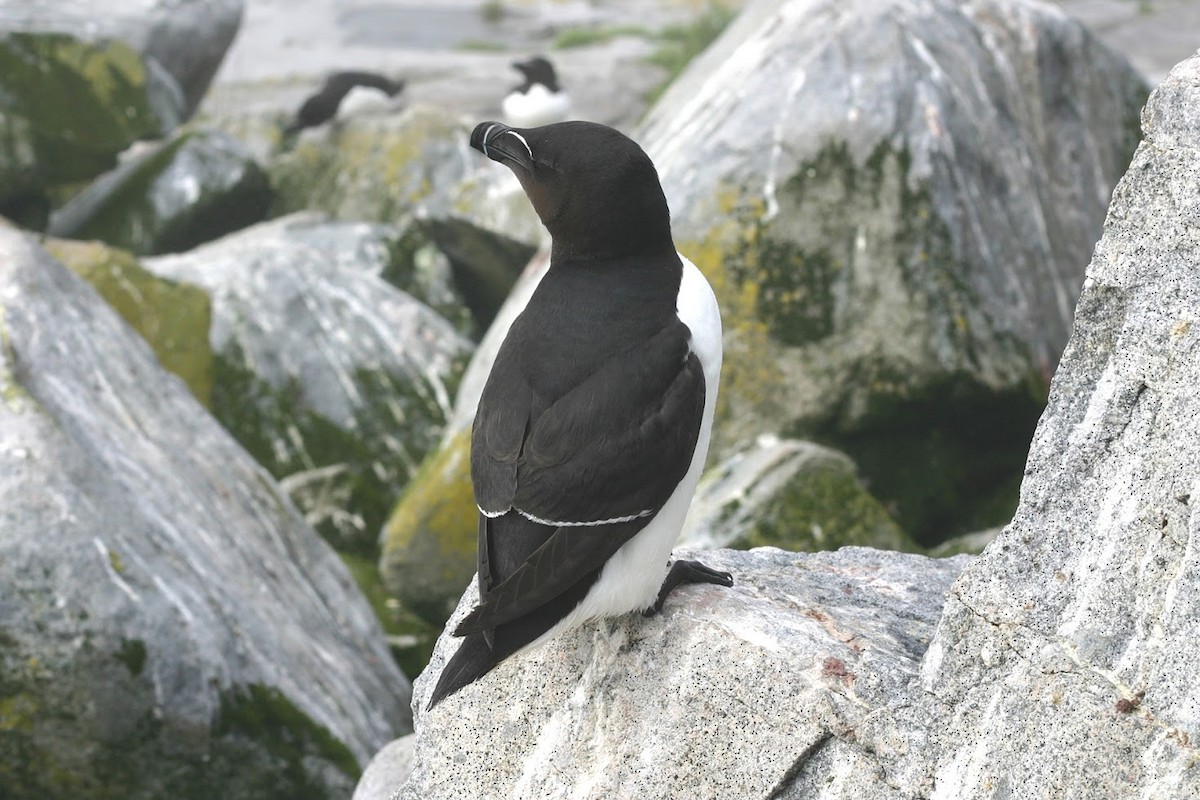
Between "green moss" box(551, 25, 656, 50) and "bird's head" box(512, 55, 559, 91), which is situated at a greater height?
"bird's head" box(512, 55, 559, 91)

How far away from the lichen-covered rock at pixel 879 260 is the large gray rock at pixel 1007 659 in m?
2.66

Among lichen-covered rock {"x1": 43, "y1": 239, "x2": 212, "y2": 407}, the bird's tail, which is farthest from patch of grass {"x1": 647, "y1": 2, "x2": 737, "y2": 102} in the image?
the bird's tail

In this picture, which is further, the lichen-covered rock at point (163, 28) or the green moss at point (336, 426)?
the lichen-covered rock at point (163, 28)

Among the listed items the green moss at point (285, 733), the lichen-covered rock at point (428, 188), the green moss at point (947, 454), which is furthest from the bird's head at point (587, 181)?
the lichen-covered rock at point (428, 188)

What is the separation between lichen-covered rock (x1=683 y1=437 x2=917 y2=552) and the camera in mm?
5055

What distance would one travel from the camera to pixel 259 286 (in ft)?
27.9

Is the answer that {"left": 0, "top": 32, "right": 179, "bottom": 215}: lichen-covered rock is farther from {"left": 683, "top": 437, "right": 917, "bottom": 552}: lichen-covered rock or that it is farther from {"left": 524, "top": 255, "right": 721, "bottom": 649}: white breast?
{"left": 524, "top": 255, "right": 721, "bottom": 649}: white breast

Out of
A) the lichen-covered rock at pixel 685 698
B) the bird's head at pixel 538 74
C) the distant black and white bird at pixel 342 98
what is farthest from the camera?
the bird's head at pixel 538 74

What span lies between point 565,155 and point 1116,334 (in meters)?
1.25

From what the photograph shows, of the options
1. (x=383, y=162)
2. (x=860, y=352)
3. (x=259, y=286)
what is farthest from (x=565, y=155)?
(x=383, y=162)

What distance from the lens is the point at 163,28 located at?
38.7 ft

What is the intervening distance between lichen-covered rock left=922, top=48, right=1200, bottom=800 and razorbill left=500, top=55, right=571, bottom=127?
9497mm

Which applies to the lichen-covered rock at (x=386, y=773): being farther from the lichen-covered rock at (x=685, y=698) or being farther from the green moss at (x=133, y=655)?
the green moss at (x=133, y=655)

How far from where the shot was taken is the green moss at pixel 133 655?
13.9 ft
